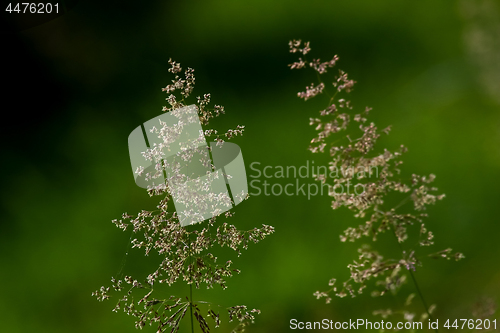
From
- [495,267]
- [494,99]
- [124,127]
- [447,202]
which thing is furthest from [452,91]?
[124,127]

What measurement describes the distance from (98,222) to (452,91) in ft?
6.32

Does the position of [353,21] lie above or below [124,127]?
above

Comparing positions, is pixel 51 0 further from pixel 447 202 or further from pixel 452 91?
pixel 447 202

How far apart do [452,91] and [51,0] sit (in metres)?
2.17

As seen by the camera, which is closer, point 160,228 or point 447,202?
point 160,228

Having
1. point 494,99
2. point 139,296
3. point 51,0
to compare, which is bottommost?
point 139,296

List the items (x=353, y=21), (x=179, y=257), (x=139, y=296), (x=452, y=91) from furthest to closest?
(x=353, y=21), (x=452, y=91), (x=139, y=296), (x=179, y=257)

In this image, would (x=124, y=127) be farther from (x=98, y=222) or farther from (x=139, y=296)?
(x=139, y=296)

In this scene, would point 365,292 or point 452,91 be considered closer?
point 365,292

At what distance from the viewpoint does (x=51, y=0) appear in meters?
1.93

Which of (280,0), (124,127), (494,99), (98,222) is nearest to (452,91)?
(494,99)

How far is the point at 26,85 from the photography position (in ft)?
6.70

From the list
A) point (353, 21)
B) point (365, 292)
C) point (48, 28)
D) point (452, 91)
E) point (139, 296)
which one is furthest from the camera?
point (48, 28)

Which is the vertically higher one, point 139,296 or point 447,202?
point 447,202
